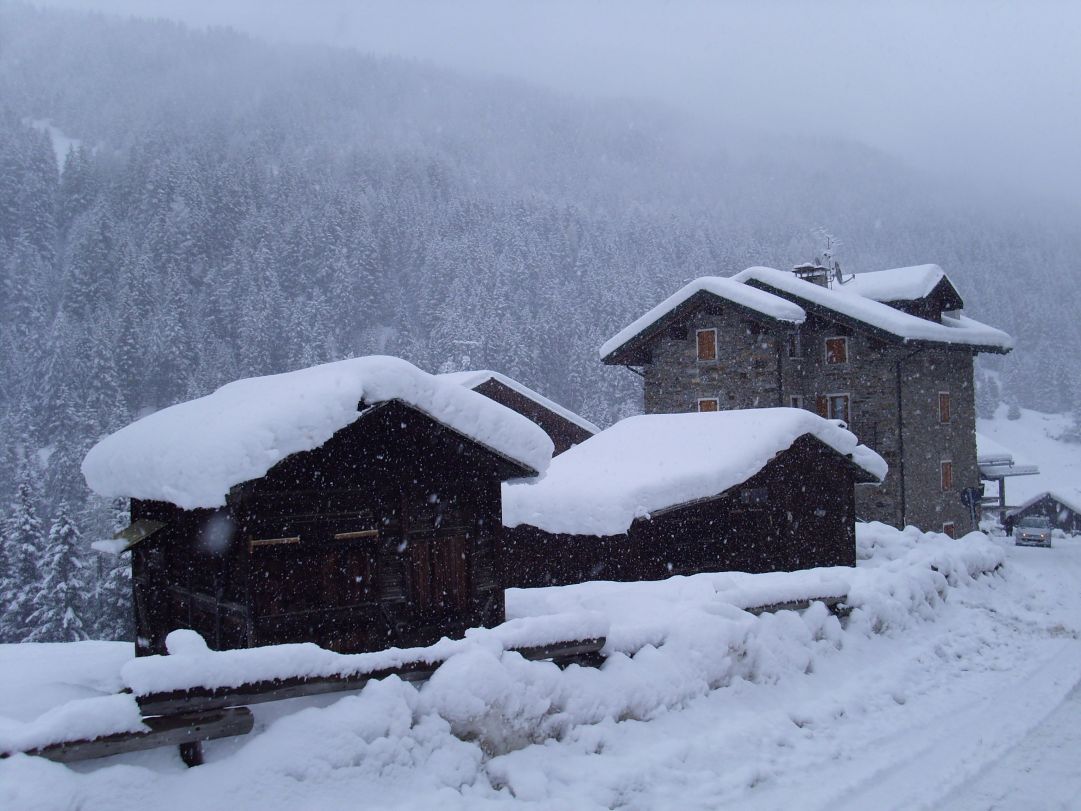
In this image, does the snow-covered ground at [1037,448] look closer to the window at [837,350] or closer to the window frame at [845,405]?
the window frame at [845,405]

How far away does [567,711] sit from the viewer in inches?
309

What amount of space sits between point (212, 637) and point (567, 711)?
537 cm

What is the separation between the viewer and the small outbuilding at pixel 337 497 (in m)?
8.91

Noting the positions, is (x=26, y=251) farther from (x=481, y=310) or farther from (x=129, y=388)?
(x=481, y=310)

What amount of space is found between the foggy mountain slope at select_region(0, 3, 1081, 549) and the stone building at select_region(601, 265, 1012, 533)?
27.8 meters

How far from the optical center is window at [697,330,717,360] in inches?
1192

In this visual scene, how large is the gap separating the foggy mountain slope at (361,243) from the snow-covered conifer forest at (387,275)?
0.38 m

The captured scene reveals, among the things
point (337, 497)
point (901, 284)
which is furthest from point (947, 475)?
point (337, 497)

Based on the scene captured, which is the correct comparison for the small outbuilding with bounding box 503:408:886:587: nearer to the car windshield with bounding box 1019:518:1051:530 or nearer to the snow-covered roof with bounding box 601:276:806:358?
the snow-covered roof with bounding box 601:276:806:358

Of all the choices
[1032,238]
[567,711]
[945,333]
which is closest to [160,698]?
[567,711]

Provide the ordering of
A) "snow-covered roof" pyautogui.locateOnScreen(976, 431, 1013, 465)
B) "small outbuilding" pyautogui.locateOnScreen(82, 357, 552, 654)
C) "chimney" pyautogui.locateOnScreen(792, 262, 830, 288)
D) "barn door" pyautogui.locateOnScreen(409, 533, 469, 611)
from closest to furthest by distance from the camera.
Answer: "small outbuilding" pyautogui.locateOnScreen(82, 357, 552, 654) → "barn door" pyautogui.locateOnScreen(409, 533, 469, 611) → "chimney" pyautogui.locateOnScreen(792, 262, 830, 288) → "snow-covered roof" pyautogui.locateOnScreen(976, 431, 1013, 465)

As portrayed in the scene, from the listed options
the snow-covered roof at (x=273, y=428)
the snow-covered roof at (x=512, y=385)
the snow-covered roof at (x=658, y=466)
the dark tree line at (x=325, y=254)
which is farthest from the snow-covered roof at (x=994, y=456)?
the snow-covered roof at (x=273, y=428)

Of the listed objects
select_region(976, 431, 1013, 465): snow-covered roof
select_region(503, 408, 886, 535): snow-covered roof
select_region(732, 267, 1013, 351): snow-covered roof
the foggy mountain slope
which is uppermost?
the foggy mountain slope

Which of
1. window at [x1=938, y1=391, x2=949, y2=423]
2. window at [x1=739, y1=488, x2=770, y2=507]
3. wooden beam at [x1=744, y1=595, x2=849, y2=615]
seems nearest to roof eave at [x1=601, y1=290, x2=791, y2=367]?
window at [x1=938, y1=391, x2=949, y2=423]
